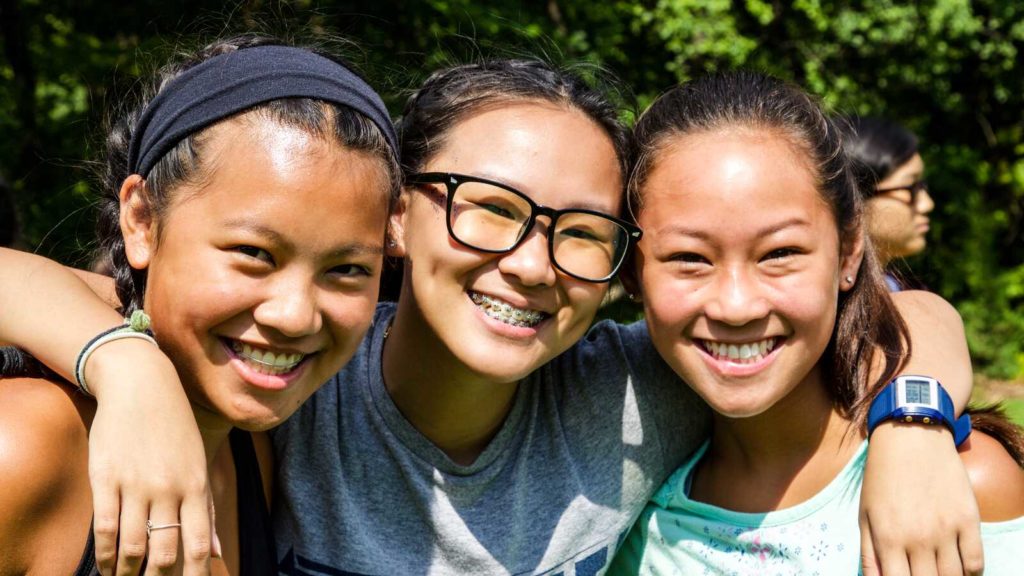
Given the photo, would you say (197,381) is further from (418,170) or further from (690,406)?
(690,406)

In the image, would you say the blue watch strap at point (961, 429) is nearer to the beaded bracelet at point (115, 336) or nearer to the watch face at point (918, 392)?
the watch face at point (918, 392)

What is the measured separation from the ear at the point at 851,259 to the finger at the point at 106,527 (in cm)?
182

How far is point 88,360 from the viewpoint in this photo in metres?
1.93

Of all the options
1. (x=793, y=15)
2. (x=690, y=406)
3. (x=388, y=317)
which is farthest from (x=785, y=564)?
(x=793, y=15)

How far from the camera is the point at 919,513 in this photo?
2.20 meters

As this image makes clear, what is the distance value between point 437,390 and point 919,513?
1190 mm

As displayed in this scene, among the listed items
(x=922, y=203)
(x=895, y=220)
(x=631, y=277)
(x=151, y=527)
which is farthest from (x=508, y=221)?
(x=922, y=203)

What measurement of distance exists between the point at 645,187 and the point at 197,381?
3.95 feet

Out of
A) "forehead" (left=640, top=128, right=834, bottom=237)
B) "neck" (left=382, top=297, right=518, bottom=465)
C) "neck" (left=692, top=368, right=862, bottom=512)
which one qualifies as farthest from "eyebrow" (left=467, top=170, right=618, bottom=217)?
"neck" (left=692, top=368, right=862, bottom=512)

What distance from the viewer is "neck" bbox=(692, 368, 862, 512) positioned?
103 inches

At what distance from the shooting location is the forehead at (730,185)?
2416mm

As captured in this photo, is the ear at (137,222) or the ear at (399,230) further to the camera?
the ear at (399,230)

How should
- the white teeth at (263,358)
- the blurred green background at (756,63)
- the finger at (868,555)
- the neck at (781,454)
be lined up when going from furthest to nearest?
1. the blurred green background at (756,63)
2. the neck at (781,454)
3. the finger at (868,555)
4. the white teeth at (263,358)

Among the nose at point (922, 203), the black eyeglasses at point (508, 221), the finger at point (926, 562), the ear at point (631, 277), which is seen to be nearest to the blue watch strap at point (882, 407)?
the finger at point (926, 562)
